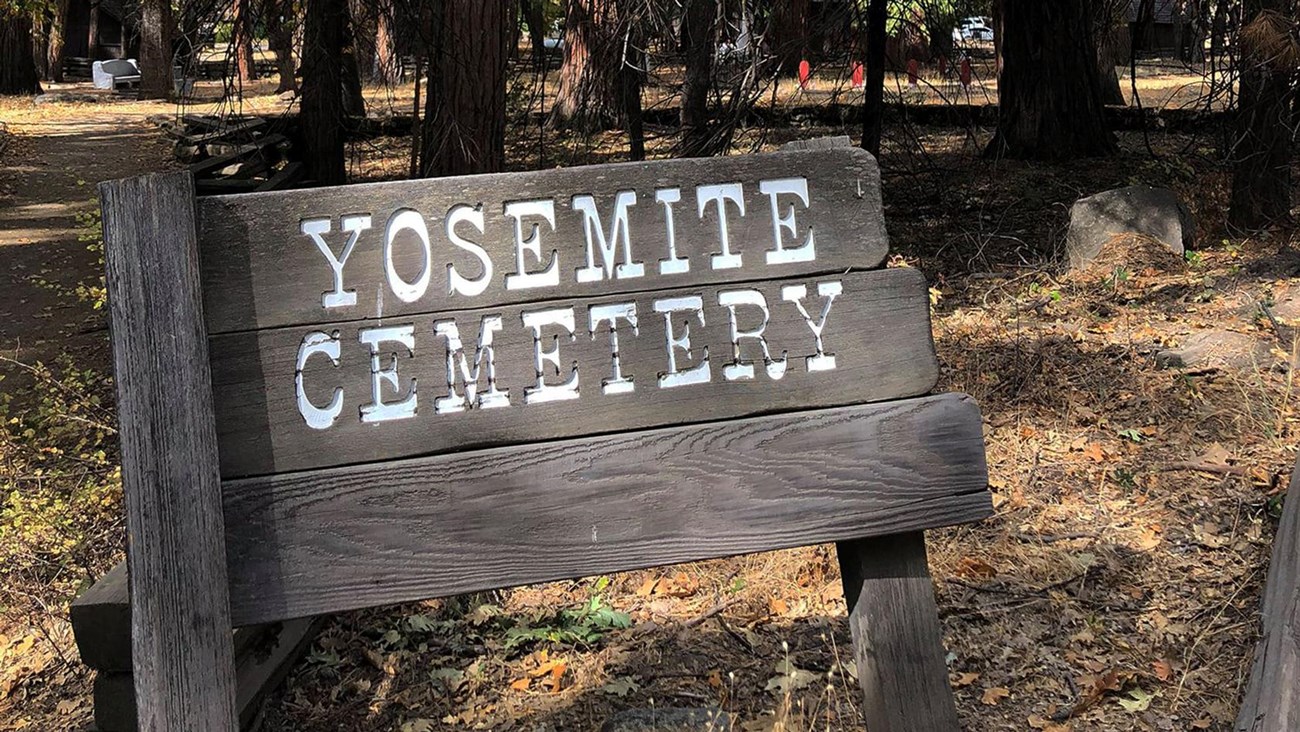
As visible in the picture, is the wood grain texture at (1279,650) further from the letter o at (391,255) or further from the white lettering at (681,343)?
the letter o at (391,255)

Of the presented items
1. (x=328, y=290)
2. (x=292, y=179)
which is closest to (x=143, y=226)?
(x=328, y=290)

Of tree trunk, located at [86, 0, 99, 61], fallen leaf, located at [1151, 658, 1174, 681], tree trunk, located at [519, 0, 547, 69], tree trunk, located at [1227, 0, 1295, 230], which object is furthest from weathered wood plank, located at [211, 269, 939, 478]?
tree trunk, located at [86, 0, 99, 61]

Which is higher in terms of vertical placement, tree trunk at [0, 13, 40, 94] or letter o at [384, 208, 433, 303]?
tree trunk at [0, 13, 40, 94]

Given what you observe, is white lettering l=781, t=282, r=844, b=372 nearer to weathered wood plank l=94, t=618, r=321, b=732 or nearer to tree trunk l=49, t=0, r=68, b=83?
weathered wood plank l=94, t=618, r=321, b=732

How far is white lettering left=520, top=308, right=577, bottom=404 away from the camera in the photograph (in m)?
2.32

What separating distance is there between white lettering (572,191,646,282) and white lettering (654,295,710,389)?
0.31 feet

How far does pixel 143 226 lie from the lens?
213 cm

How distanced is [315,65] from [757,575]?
17.6 ft

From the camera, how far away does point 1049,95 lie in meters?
12.3

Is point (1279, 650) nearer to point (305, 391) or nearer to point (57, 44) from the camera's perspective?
point (305, 391)

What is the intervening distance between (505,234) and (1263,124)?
7.34m

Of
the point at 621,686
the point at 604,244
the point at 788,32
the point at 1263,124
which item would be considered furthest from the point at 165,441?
the point at 1263,124

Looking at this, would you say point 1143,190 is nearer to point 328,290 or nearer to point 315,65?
point 315,65

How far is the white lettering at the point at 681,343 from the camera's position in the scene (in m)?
2.38
